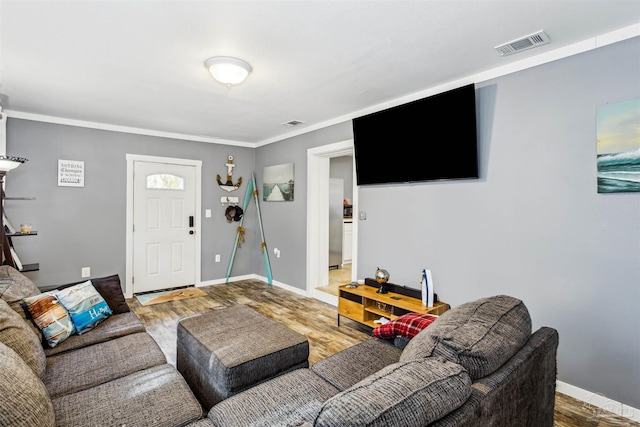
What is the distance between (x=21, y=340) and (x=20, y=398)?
80 cm

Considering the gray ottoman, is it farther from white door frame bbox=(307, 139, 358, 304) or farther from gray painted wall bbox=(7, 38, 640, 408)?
white door frame bbox=(307, 139, 358, 304)

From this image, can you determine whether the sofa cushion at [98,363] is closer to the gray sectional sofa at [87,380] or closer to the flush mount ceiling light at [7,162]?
the gray sectional sofa at [87,380]

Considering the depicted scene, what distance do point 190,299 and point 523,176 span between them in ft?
13.5

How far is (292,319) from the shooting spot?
3.76m

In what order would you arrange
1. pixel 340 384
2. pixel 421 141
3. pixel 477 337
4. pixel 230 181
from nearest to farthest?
pixel 477 337 → pixel 340 384 → pixel 421 141 → pixel 230 181

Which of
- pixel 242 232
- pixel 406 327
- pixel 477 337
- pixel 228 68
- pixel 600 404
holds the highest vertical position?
pixel 228 68

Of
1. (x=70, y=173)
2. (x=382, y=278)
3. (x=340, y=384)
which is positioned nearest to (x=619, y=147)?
(x=382, y=278)

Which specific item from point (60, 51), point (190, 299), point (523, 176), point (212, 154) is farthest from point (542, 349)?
point (212, 154)

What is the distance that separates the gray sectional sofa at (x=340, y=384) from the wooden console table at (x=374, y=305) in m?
1.08

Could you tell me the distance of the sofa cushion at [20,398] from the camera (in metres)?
0.90

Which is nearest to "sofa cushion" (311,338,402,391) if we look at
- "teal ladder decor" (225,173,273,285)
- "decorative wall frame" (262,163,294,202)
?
"decorative wall frame" (262,163,294,202)

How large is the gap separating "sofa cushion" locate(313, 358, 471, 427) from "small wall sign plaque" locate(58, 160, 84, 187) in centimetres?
467

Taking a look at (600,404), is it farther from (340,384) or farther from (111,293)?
(111,293)

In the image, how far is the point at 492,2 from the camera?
5.90ft
